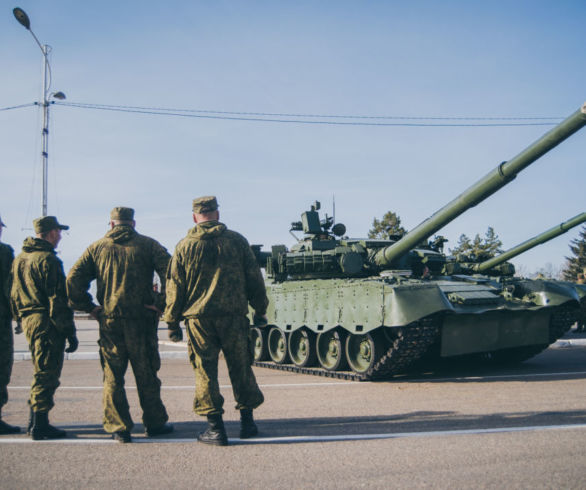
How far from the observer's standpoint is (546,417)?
5.77m

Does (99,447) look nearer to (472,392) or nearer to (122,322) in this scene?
(122,322)

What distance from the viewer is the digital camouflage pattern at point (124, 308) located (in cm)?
508

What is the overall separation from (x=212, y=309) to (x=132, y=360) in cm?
87

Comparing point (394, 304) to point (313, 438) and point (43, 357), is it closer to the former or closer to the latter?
point (313, 438)

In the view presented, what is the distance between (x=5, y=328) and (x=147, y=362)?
1.53 meters

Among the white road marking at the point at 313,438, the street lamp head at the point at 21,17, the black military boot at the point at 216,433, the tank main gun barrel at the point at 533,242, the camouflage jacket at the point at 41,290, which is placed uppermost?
the street lamp head at the point at 21,17

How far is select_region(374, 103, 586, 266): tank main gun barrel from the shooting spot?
7.43m


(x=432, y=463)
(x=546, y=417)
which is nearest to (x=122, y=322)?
(x=432, y=463)

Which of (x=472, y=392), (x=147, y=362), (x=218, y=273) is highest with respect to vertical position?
(x=218, y=273)

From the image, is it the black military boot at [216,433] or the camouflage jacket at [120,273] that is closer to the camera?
the black military boot at [216,433]

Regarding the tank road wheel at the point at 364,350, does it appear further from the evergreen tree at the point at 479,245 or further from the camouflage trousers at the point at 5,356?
the evergreen tree at the point at 479,245

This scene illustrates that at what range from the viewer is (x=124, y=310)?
16.8ft

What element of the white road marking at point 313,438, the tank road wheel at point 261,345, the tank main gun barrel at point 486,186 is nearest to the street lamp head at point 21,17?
the tank road wheel at point 261,345

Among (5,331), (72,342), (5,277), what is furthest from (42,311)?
(5,277)
